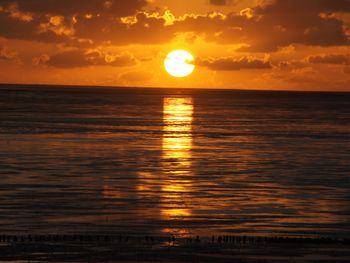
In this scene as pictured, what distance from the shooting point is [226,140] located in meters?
82.4

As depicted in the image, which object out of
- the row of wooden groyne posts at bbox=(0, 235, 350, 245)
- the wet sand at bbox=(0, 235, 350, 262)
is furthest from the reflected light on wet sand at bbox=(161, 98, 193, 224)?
the wet sand at bbox=(0, 235, 350, 262)

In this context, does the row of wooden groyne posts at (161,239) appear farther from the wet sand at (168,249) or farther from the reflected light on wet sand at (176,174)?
the reflected light on wet sand at (176,174)

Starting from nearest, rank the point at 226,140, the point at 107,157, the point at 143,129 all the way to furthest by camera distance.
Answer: the point at 107,157 < the point at 226,140 < the point at 143,129

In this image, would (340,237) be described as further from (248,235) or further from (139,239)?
(139,239)

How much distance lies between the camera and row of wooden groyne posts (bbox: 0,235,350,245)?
2916 centimetres

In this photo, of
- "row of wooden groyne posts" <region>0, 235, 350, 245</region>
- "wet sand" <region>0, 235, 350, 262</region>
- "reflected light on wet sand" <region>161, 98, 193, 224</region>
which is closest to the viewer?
"wet sand" <region>0, 235, 350, 262</region>

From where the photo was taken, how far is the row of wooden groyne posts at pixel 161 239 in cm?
2916

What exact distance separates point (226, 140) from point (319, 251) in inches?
2141

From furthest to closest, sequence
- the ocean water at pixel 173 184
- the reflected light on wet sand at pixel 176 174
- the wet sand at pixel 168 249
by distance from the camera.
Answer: the reflected light on wet sand at pixel 176 174 < the ocean water at pixel 173 184 < the wet sand at pixel 168 249

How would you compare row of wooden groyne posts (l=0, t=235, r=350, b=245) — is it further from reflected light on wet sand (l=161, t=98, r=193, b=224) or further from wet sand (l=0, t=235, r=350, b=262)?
reflected light on wet sand (l=161, t=98, r=193, b=224)

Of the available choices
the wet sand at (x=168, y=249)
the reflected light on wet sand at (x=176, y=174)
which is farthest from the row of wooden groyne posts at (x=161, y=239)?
the reflected light on wet sand at (x=176, y=174)

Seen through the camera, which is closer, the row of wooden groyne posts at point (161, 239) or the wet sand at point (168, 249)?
the wet sand at point (168, 249)

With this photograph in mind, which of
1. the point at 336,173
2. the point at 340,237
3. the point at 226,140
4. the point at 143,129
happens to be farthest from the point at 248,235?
the point at 143,129

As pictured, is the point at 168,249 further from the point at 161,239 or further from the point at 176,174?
the point at 176,174
